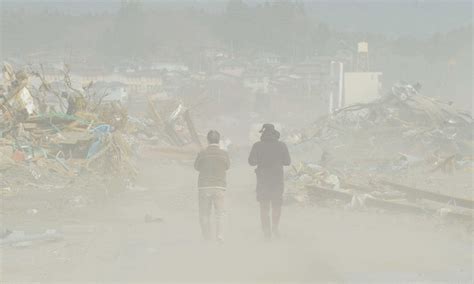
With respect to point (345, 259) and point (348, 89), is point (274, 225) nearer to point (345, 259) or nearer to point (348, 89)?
point (345, 259)

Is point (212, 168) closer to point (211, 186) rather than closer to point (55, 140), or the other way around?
point (211, 186)

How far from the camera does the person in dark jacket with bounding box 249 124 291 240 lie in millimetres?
10289

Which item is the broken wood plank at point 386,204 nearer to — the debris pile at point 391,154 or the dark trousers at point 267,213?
the debris pile at point 391,154

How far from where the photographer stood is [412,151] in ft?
77.2

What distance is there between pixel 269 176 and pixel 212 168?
30.8 inches

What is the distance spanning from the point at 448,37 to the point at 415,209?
102753 millimetres

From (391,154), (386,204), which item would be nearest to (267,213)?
(386,204)

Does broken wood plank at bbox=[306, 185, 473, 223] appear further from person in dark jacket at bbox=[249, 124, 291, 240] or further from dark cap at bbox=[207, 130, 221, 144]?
dark cap at bbox=[207, 130, 221, 144]

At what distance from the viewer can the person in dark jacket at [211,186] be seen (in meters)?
10.1

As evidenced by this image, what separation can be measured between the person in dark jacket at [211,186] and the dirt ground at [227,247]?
27 cm

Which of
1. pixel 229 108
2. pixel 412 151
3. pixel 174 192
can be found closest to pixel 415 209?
pixel 174 192

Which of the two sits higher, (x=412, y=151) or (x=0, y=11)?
(x=0, y=11)

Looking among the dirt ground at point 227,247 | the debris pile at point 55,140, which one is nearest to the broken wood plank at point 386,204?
the dirt ground at point 227,247

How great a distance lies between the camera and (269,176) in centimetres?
1032
